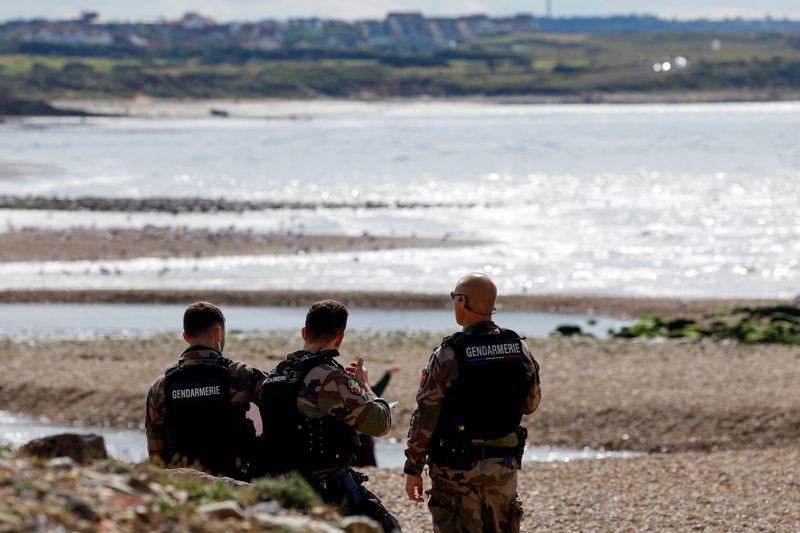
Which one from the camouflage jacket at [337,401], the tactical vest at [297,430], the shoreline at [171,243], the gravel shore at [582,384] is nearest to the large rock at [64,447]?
the tactical vest at [297,430]

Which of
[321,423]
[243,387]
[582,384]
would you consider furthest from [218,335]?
[582,384]

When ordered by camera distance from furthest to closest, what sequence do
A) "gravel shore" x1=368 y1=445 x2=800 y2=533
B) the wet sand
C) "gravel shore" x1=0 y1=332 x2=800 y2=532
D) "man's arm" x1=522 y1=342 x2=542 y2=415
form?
the wet sand
"gravel shore" x1=0 y1=332 x2=800 y2=532
"gravel shore" x1=368 y1=445 x2=800 y2=533
"man's arm" x1=522 y1=342 x2=542 y2=415

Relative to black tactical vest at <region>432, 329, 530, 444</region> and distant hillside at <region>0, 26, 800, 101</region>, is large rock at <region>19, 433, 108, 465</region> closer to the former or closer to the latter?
black tactical vest at <region>432, 329, 530, 444</region>

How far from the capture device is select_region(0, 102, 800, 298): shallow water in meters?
36.6

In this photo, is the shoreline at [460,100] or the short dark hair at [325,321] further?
the shoreline at [460,100]

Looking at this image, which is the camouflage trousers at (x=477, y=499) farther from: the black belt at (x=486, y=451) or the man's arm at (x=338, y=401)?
the man's arm at (x=338, y=401)

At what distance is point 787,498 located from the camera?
11.7m

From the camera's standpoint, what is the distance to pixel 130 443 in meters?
17.4

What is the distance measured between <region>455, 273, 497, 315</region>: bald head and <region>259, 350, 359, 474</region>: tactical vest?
2.48 feet

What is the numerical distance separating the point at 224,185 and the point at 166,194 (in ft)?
18.4

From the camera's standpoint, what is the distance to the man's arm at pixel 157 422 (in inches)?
276

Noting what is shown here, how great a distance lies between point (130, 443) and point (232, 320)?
12530 mm

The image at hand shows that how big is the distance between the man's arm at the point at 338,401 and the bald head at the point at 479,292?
2.47ft

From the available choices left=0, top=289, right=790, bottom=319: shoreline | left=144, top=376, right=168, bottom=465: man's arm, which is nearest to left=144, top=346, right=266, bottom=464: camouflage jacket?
left=144, top=376, right=168, bottom=465: man's arm
